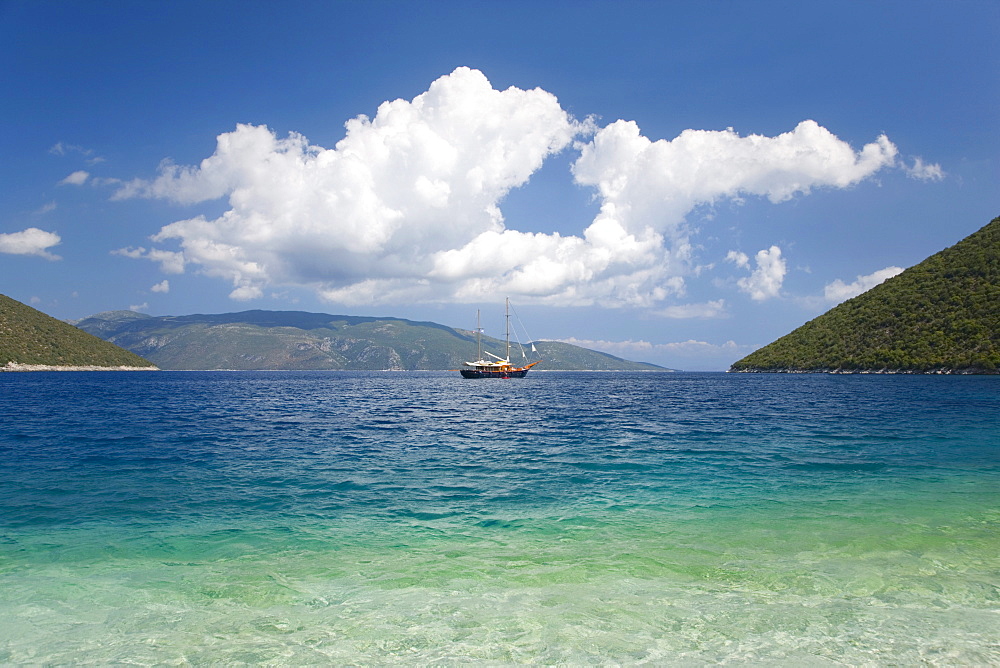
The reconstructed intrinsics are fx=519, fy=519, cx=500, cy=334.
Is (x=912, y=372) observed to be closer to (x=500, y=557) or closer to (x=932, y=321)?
(x=932, y=321)

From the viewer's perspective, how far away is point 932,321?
14362cm

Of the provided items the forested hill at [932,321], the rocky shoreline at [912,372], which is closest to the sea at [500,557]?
the rocky shoreline at [912,372]

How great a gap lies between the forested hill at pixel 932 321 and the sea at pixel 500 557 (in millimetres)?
135305

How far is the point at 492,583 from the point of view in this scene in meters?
11.2

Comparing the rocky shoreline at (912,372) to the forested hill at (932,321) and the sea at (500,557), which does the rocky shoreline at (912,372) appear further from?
the sea at (500,557)

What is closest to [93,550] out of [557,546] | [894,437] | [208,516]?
[208,516]

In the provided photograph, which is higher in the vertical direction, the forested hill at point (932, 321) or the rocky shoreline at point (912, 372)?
the forested hill at point (932, 321)

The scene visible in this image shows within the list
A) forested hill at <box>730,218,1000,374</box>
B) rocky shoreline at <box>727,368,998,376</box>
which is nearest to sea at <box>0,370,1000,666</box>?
rocky shoreline at <box>727,368,998,376</box>

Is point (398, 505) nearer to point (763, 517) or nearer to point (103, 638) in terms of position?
point (103, 638)

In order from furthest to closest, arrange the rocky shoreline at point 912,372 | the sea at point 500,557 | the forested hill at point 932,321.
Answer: the forested hill at point 932,321 → the rocky shoreline at point 912,372 → the sea at point 500,557

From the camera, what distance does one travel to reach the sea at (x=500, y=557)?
8523 millimetres

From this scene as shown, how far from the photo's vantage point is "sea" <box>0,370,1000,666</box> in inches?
336

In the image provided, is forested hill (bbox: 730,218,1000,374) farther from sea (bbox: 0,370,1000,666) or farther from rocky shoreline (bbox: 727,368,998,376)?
sea (bbox: 0,370,1000,666)

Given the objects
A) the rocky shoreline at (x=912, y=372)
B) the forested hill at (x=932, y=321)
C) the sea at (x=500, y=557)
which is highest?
the forested hill at (x=932, y=321)
